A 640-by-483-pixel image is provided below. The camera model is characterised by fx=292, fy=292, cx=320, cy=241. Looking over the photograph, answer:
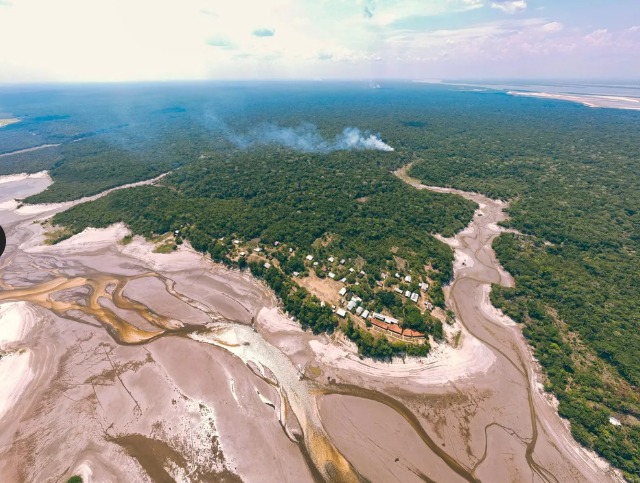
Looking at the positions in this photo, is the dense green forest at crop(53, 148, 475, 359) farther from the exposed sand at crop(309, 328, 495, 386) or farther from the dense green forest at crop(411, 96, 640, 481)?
the dense green forest at crop(411, 96, 640, 481)

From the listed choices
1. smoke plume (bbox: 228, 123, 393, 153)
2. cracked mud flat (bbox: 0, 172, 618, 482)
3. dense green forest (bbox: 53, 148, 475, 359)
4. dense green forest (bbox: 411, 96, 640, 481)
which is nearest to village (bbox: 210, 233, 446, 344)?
dense green forest (bbox: 53, 148, 475, 359)

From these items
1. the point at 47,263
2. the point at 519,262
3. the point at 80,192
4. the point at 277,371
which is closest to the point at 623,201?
the point at 519,262

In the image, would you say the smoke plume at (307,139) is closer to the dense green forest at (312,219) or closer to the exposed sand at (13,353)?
the dense green forest at (312,219)

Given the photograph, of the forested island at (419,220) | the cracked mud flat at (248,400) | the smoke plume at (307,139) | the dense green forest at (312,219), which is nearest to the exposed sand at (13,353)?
the cracked mud flat at (248,400)

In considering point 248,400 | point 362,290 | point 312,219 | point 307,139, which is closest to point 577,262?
point 362,290

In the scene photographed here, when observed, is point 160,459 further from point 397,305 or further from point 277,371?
point 397,305
